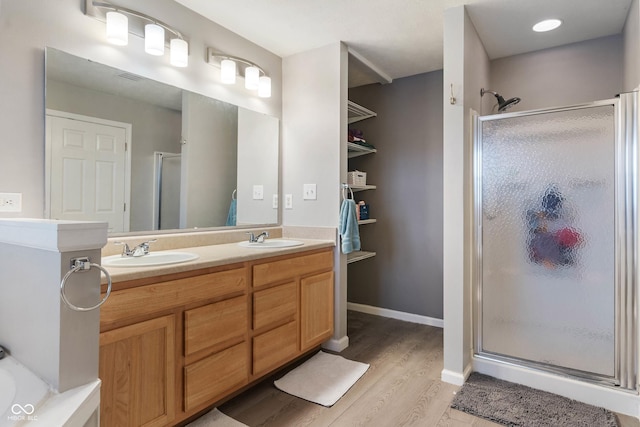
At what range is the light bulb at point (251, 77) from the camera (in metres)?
2.54

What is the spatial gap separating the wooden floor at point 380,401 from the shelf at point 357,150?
5.57ft

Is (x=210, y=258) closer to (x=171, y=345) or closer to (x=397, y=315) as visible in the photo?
(x=171, y=345)

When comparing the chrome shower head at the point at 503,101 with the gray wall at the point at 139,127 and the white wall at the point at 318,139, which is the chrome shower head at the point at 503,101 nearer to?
the white wall at the point at 318,139

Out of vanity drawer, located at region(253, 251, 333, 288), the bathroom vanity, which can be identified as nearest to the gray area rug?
the bathroom vanity

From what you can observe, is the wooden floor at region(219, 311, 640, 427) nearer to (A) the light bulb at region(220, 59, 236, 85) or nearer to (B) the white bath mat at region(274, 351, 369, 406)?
(B) the white bath mat at region(274, 351, 369, 406)

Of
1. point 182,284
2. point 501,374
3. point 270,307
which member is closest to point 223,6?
point 182,284

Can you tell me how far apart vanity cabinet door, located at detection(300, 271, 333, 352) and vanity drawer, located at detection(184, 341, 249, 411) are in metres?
0.54

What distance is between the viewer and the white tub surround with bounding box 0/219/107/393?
845 mm

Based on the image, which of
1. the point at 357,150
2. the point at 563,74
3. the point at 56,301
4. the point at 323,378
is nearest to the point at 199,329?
the point at 56,301

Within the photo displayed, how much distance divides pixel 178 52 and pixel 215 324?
62.7 inches

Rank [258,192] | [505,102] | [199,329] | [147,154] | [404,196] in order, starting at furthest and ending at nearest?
[404,196] < [258,192] < [505,102] < [147,154] < [199,329]

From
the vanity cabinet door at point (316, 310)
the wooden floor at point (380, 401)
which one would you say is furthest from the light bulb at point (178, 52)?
the wooden floor at point (380, 401)

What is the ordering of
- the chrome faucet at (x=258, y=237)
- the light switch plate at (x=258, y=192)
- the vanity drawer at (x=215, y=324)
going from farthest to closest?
the light switch plate at (x=258, y=192), the chrome faucet at (x=258, y=237), the vanity drawer at (x=215, y=324)

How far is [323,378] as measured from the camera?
7.23ft
